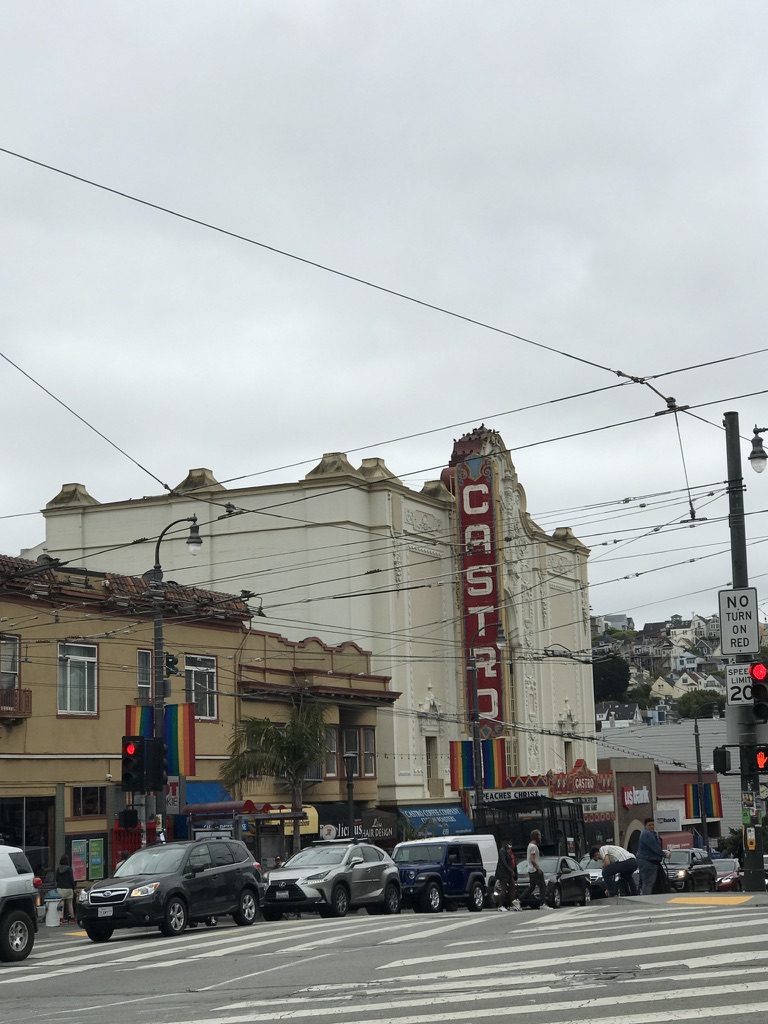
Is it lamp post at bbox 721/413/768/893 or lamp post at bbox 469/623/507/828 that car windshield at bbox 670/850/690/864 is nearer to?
lamp post at bbox 469/623/507/828

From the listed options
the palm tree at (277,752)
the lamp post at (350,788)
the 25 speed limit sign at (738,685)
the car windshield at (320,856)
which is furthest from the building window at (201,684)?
the 25 speed limit sign at (738,685)

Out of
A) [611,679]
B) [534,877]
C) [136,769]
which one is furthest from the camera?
[611,679]

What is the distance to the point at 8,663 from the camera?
3656cm

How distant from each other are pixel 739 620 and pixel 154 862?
10719mm

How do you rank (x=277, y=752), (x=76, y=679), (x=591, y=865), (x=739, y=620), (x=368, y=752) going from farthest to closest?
(x=368, y=752)
(x=277, y=752)
(x=76, y=679)
(x=591, y=865)
(x=739, y=620)

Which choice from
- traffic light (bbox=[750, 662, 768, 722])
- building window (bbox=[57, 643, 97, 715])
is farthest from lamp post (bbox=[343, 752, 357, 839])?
traffic light (bbox=[750, 662, 768, 722])

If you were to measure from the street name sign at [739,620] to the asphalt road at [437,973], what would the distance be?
4155 millimetres

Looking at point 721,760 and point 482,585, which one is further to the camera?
point 482,585

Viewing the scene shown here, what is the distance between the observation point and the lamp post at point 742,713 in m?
23.4

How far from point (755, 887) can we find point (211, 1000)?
12.2 metres

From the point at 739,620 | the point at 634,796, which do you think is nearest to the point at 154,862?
the point at 739,620

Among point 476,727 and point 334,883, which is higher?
point 476,727

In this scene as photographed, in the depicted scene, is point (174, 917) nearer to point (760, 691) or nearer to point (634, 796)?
point (760, 691)

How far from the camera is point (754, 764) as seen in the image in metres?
23.4
